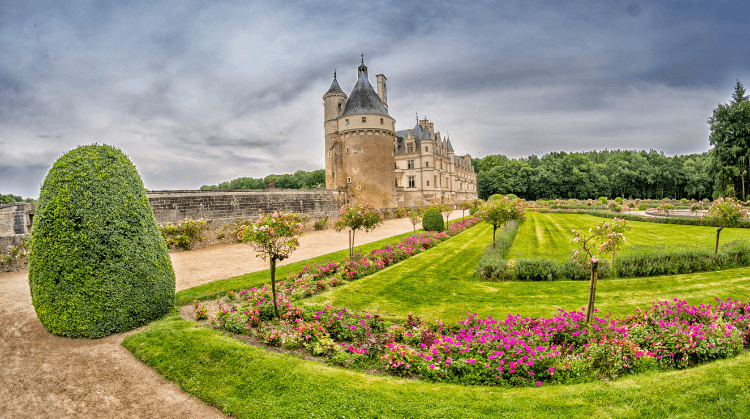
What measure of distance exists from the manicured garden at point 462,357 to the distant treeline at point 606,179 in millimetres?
71675

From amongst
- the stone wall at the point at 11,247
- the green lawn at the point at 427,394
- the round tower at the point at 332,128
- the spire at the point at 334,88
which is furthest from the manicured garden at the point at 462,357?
the spire at the point at 334,88

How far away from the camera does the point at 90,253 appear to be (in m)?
6.54

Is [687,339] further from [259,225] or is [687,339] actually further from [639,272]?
[259,225]

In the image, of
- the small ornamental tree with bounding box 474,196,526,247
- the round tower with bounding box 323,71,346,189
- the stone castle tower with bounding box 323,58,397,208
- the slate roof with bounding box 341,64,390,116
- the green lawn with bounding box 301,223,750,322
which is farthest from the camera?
the round tower with bounding box 323,71,346,189

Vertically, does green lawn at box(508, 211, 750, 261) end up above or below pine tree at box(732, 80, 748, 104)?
below

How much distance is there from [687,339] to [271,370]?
591 centimetres

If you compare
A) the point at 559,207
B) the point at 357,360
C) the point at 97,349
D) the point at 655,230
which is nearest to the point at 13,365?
the point at 97,349

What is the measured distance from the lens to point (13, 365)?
5.65m

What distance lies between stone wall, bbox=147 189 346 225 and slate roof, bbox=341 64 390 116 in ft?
26.4

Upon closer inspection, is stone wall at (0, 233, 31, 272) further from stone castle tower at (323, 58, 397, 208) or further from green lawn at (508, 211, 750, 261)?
stone castle tower at (323, 58, 397, 208)

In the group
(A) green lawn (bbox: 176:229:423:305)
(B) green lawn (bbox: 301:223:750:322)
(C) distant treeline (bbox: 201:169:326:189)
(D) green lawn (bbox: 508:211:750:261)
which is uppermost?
(C) distant treeline (bbox: 201:169:326:189)

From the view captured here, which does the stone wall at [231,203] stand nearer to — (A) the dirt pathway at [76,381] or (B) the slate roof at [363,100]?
(B) the slate roof at [363,100]

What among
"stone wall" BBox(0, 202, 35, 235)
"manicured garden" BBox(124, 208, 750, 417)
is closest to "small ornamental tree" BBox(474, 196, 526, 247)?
"manicured garden" BBox(124, 208, 750, 417)

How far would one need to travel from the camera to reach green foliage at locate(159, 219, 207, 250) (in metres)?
17.2
